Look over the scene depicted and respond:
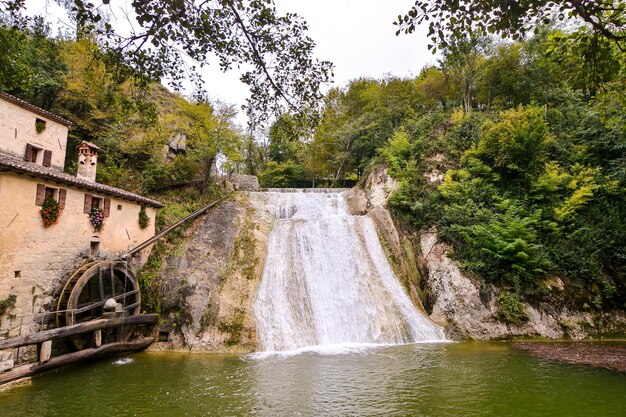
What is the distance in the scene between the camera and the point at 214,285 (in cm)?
1488

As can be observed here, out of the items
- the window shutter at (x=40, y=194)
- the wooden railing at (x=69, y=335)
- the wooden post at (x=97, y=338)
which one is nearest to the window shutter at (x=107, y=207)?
the window shutter at (x=40, y=194)

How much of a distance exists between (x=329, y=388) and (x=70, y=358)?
28.0ft

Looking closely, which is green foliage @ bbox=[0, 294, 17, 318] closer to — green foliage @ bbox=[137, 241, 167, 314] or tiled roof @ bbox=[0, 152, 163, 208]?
tiled roof @ bbox=[0, 152, 163, 208]

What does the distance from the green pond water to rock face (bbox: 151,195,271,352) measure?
1.53m

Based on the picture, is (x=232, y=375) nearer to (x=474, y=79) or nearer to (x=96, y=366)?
(x=96, y=366)

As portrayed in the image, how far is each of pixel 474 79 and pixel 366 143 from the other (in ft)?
36.8

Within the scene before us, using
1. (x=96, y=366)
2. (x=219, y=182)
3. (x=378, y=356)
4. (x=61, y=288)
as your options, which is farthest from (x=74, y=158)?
(x=378, y=356)

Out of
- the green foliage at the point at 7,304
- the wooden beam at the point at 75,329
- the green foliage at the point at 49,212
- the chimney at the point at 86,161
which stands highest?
the chimney at the point at 86,161

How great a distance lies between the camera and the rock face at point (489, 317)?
14.2m

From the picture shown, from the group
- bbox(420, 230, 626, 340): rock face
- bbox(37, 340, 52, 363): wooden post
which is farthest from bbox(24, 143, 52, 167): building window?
bbox(420, 230, 626, 340): rock face

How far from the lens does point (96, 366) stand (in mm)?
10914

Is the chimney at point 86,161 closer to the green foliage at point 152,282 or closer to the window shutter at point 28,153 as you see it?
the window shutter at point 28,153

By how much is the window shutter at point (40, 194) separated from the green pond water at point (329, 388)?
18.8ft

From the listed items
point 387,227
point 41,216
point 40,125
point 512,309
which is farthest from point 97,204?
point 512,309
